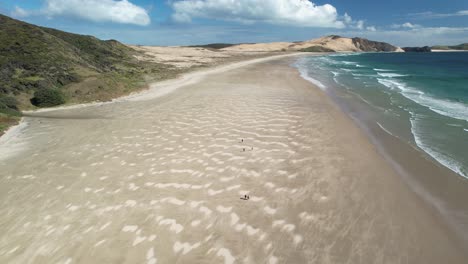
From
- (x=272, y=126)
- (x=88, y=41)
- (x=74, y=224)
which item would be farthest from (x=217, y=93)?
(x=88, y=41)

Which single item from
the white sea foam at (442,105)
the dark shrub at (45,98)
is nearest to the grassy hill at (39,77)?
the dark shrub at (45,98)

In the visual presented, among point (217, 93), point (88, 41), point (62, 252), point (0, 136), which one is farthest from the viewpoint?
point (88, 41)

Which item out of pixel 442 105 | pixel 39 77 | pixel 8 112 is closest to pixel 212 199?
pixel 8 112

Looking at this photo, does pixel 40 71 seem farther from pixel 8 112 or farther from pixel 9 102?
pixel 8 112

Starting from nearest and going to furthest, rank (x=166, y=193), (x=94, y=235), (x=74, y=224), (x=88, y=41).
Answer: (x=94, y=235) → (x=74, y=224) → (x=166, y=193) → (x=88, y=41)

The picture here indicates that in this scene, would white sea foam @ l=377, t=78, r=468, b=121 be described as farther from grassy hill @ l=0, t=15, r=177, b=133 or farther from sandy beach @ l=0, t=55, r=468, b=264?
grassy hill @ l=0, t=15, r=177, b=133

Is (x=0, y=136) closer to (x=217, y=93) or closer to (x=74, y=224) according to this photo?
(x=74, y=224)

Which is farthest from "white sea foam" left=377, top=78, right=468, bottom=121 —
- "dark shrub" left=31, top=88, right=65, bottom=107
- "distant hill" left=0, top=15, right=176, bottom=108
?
"dark shrub" left=31, top=88, right=65, bottom=107

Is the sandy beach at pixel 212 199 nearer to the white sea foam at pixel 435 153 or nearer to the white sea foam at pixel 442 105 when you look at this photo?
the white sea foam at pixel 435 153
